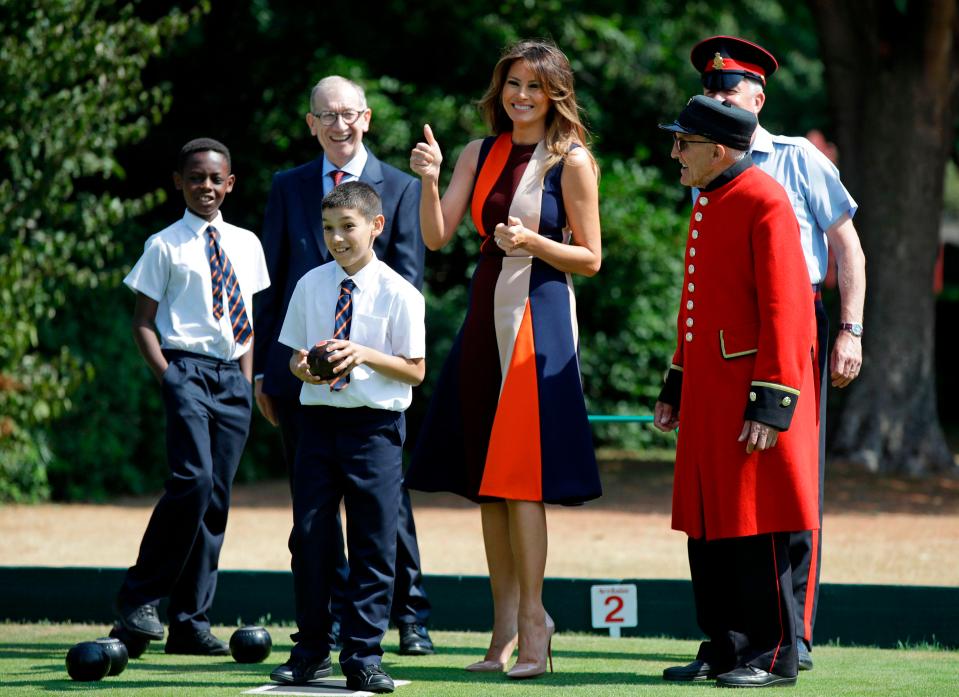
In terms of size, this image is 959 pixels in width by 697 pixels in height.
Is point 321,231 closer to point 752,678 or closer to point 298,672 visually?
point 298,672

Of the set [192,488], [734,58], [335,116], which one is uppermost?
[734,58]

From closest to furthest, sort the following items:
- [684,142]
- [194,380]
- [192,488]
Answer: [684,142]
[192,488]
[194,380]

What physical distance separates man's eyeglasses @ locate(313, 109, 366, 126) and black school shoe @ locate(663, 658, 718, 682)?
2549mm

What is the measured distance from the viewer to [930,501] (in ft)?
39.6

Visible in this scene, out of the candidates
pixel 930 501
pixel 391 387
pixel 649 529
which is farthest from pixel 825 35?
pixel 391 387

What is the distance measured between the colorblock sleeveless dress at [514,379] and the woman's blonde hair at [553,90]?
79mm

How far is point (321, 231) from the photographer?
5852 millimetres

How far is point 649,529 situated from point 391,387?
600cm

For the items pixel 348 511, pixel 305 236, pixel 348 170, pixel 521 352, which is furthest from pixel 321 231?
pixel 348 511

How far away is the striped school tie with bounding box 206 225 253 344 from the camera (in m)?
5.88

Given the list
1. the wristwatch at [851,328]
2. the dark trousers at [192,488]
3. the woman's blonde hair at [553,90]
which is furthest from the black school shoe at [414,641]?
the wristwatch at [851,328]

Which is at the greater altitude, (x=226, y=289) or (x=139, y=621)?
(x=226, y=289)

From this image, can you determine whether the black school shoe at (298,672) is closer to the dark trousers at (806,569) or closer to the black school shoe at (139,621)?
the black school shoe at (139,621)

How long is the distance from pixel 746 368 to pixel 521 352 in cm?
85
